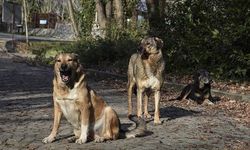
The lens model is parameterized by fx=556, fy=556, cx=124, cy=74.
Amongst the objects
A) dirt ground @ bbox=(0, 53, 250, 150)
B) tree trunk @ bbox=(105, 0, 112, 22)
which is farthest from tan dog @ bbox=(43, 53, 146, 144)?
tree trunk @ bbox=(105, 0, 112, 22)

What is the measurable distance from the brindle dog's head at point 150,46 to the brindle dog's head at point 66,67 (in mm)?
2438

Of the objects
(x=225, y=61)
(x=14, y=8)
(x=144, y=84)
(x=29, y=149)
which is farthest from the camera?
(x=14, y=8)

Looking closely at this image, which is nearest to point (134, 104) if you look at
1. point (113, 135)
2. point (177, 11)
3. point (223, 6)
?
point (113, 135)

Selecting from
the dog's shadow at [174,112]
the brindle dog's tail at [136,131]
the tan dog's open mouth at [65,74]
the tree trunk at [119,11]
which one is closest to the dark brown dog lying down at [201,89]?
the dog's shadow at [174,112]

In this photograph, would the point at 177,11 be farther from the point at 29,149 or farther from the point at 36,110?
the point at 29,149

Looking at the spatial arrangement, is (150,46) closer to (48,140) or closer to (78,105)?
(78,105)

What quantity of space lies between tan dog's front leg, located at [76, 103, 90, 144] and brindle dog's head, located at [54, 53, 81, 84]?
0.47m

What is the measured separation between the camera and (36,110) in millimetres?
12000

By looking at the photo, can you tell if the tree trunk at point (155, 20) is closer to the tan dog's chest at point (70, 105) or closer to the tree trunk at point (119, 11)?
the tree trunk at point (119, 11)

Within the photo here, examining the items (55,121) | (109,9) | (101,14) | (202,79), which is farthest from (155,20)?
(55,121)

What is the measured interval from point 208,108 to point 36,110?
4.16 m

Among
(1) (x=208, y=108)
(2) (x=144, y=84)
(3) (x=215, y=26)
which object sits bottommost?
(1) (x=208, y=108)

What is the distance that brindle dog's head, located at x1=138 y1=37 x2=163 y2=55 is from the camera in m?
10.1

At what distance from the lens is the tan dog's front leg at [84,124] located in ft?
26.1
